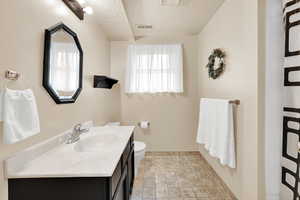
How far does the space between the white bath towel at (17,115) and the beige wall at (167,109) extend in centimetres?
245

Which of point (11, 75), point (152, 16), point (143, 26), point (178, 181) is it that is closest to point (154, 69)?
point (143, 26)

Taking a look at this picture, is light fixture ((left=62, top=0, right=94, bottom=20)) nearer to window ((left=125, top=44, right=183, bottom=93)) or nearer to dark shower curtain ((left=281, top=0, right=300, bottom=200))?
window ((left=125, top=44, right=183, bottom=93))

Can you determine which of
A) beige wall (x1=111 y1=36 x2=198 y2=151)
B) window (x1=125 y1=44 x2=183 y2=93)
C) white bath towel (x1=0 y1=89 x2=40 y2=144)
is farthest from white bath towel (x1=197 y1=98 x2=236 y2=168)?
white bath towel (x1=0 y1=89 x2=40 y2=144)

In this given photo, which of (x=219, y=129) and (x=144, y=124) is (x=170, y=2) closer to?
(x=219, y=129)

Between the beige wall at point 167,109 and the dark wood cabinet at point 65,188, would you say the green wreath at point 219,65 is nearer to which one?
the beige wall at point 167,109

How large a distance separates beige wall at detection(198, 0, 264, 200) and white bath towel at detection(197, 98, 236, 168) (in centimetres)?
8

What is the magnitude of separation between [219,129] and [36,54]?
2026mm

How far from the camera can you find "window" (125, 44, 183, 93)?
3438mm

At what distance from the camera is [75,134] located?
70.5 inches

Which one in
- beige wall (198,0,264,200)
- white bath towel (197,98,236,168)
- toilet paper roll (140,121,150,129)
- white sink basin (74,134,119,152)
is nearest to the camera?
beige wall (198,0,264,200)

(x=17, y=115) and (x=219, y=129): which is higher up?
(x=17, y=115)

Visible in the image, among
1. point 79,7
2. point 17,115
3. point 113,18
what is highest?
point 113,18

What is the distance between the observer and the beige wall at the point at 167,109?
351 cm

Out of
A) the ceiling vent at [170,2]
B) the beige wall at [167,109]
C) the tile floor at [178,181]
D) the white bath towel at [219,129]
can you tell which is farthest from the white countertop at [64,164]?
the beige wall at [167,109]
